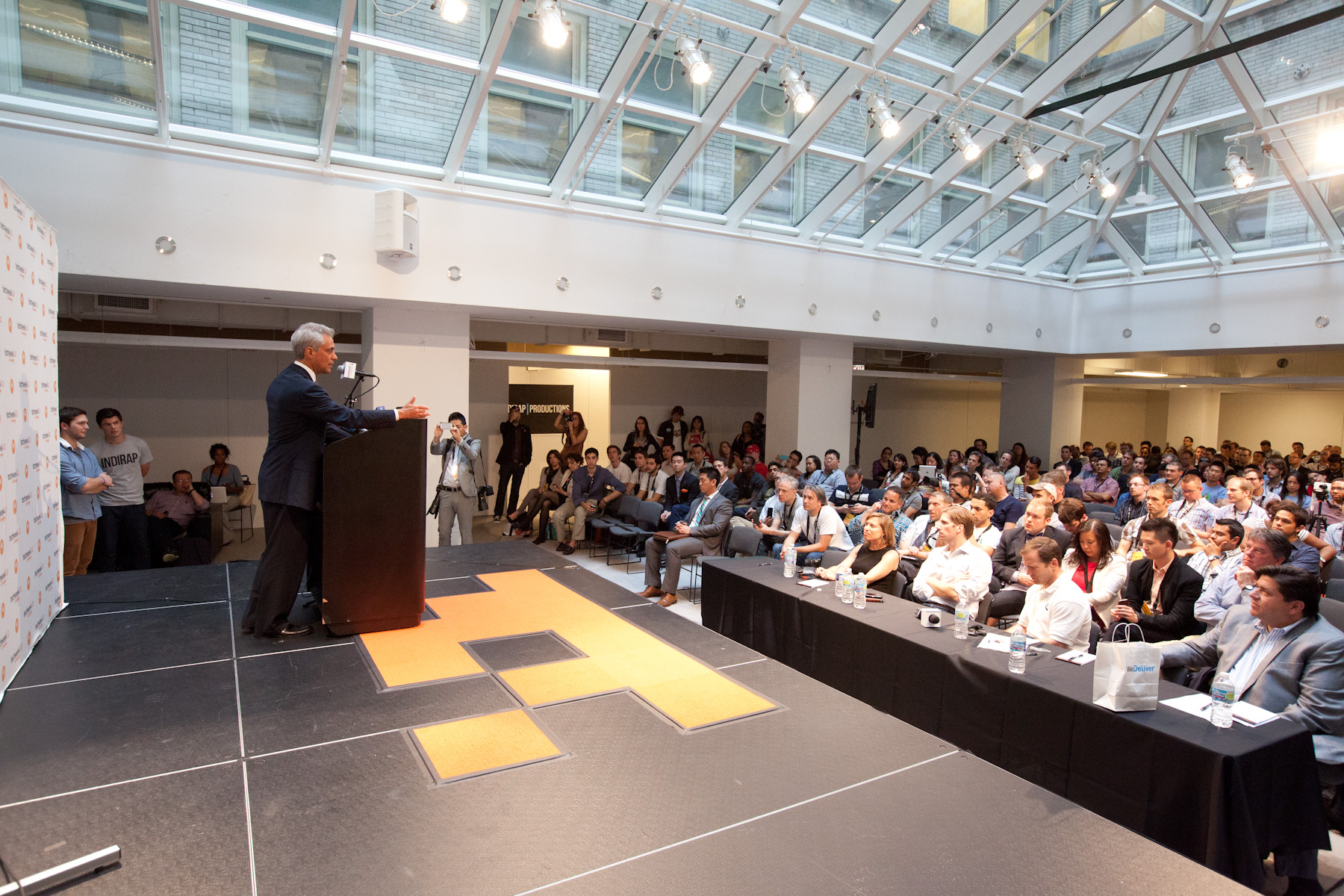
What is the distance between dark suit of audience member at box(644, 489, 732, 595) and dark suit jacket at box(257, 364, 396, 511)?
3931 mm

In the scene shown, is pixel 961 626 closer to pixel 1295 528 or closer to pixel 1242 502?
pixel 1295 528

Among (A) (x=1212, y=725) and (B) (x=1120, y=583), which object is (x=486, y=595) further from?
(B) (x=1120, y=583)

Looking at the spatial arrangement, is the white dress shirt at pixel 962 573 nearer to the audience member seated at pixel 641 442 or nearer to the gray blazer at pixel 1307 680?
the gray blazer at pixel 1307 680

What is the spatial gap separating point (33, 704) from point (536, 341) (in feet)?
28.9

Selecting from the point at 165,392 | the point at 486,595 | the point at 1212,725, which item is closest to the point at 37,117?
the point at 165,392

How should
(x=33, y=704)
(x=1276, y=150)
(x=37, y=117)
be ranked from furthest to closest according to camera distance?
(x=1276, y=150) < (x=37, y=117) < (x=33, y=704)

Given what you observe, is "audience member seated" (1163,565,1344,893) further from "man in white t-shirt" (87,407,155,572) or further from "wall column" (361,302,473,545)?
"man in white t-shirt" (87,407,155,572)

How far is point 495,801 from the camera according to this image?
2.10 metres

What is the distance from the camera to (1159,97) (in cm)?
866

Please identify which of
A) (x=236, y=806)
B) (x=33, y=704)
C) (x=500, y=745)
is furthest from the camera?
(x=33, y=704)

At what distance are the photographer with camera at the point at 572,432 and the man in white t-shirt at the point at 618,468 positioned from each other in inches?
14.8

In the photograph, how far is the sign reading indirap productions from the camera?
1053 centimetres

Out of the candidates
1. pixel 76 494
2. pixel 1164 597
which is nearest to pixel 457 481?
pixel 76 494

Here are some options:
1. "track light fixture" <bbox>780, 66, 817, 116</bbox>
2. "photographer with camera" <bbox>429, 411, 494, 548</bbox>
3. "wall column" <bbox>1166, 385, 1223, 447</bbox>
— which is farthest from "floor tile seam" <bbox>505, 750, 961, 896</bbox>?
"wall column" <bbox>1166, 385, 1223, 447</bbox>
